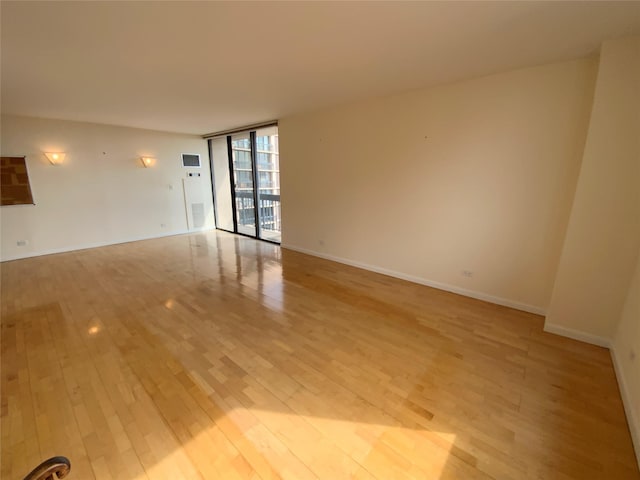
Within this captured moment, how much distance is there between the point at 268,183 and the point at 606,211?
19.0ft

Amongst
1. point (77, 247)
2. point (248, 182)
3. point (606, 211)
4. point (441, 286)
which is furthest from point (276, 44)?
point (77, 247)

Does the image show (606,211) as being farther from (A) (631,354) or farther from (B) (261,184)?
(B) (261,184)

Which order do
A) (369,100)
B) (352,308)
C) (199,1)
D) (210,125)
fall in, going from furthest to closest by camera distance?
(210,125) → (369,100) → (352,308) → (199,1)

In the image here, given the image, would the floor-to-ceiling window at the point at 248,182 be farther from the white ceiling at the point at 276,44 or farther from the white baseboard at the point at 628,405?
the white baseboard at the point at 628,405

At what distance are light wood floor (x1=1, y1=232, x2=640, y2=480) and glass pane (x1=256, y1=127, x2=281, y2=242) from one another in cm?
336

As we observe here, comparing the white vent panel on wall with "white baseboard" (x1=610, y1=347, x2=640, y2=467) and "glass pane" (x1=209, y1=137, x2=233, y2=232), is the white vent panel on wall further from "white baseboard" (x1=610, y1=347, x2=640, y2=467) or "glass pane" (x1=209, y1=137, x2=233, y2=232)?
"white baseboard" (x1=610, y1=347, x2=640, y2=467)

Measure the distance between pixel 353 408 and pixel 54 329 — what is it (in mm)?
3136

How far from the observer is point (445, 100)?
→ 3361mm

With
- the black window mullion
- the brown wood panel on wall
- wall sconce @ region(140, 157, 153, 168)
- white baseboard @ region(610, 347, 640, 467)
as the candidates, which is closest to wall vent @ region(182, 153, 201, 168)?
wall sconce @ region(140, 157, 153, 168)

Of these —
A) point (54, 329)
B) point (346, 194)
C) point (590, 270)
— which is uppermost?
point (346, 194)

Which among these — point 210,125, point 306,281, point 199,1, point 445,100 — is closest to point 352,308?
point 306,281

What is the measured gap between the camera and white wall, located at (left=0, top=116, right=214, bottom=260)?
4.96 metres

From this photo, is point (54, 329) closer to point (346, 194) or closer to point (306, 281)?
point (306, 281)

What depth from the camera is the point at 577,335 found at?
2646mm
